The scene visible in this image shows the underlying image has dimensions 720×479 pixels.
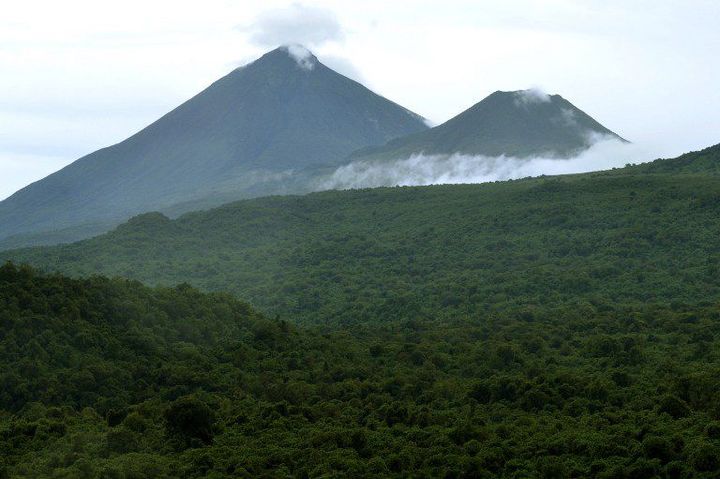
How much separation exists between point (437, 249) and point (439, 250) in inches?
13.9

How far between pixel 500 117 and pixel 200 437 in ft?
495

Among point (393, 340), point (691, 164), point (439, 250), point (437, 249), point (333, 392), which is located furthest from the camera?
point (691, 164)

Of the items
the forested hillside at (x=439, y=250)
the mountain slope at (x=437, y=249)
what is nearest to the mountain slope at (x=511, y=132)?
the mountain slope at (x=437, y=249)

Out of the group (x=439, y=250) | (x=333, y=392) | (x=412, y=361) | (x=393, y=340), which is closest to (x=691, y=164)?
(x=439, y=250)

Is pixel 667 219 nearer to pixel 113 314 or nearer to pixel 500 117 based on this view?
pixel 113 314

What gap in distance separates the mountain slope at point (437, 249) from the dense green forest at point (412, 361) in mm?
326

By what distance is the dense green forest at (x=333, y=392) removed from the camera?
27859mm

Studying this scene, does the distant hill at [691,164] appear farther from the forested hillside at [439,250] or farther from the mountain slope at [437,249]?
the mountain slope at [437,249]

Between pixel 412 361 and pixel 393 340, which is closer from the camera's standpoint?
pixel 412 361

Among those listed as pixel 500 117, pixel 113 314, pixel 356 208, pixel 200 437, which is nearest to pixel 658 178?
pixel 356 208

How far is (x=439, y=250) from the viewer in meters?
93.8

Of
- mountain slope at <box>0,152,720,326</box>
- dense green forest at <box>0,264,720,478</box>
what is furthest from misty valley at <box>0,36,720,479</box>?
mountain slope at <box>0,152,720,326</box>

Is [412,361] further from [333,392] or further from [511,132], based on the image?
[511,132]

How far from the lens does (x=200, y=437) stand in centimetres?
3197
